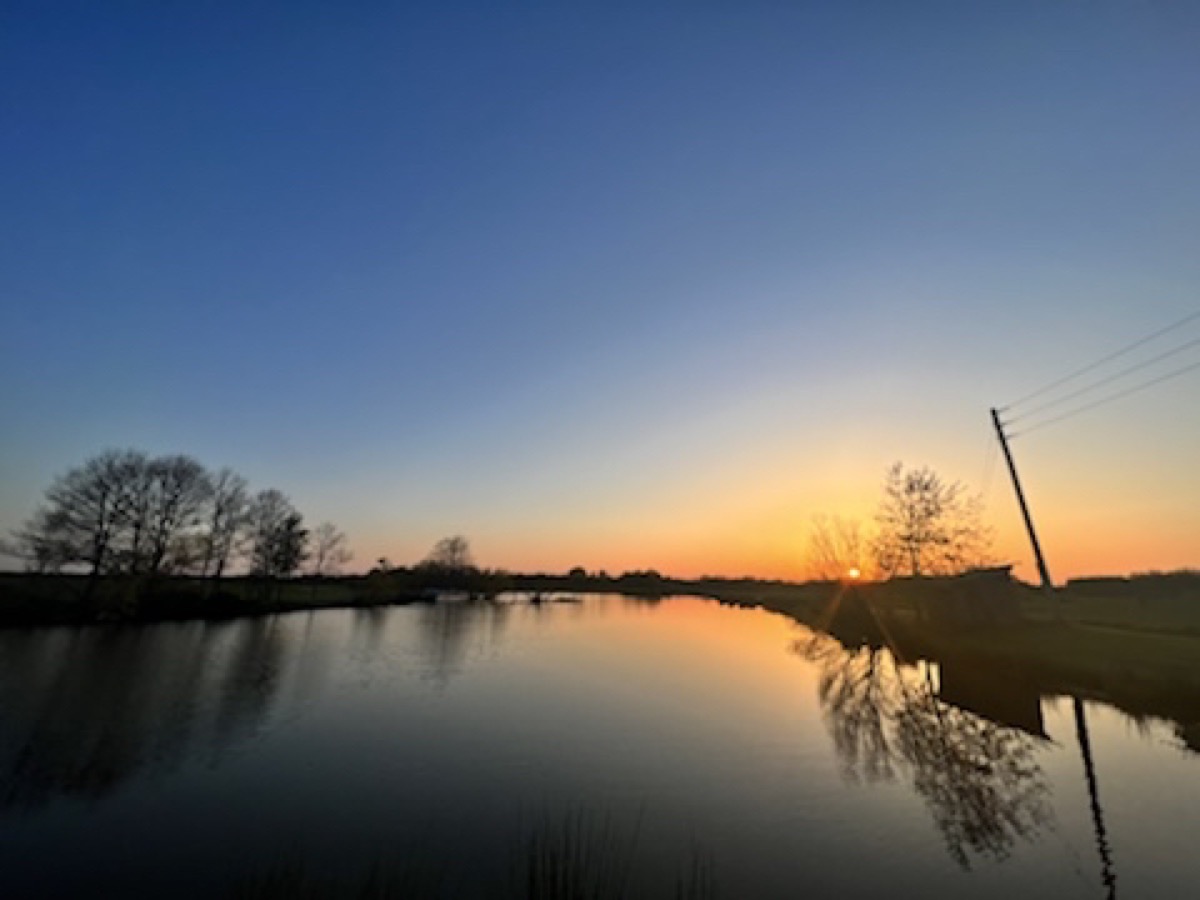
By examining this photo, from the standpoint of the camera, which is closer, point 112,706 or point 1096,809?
point 1096,809

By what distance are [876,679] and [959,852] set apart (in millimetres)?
20576

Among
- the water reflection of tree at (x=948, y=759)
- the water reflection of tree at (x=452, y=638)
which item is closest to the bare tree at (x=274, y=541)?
the water reflection of tree at (x=452, y=638)

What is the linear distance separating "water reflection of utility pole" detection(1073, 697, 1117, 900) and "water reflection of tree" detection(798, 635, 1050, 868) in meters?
0.80

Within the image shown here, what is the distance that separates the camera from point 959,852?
34.7 ft

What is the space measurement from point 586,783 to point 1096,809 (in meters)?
10.2

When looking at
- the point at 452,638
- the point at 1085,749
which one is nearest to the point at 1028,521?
the point at 1085,749

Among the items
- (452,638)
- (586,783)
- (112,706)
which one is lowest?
(586,783)

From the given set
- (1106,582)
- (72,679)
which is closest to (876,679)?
(72,679)

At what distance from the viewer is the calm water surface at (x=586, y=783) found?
32.0ft

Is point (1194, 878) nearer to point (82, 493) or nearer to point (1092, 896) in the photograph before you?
point (1092, 896)

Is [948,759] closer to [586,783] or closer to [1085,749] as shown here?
[1085,749]

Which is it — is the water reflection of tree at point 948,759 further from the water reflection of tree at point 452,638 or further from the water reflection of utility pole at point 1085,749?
the water reflection of tree at point 452,638

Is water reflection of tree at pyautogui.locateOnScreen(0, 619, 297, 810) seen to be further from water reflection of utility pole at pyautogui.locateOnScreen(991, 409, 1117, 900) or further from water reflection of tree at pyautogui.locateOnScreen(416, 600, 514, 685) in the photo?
water reflection of utility pole at pyautogui.locateOnScreen(991, 409, 1117, 900)

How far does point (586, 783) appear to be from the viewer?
14.2 metres
